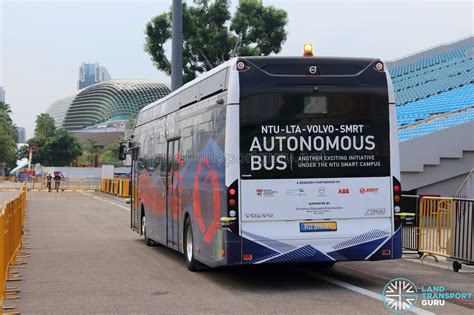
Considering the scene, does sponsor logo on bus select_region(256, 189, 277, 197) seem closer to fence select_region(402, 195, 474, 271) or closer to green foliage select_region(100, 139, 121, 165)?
fence select_region(402, 195, 474, 271)

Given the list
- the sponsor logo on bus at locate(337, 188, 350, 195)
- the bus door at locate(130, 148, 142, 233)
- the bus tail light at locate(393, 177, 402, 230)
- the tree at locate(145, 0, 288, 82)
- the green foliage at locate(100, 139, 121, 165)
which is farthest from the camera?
the green foliage at locate(100, 139, 121, 165)

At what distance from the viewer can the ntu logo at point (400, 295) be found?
897cm

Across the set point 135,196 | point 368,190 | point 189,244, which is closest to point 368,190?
point 368,190

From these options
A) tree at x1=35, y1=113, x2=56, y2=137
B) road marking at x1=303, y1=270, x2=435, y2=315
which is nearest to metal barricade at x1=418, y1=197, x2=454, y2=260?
road marking at x1=303, y1=270, x2=435, y2=315

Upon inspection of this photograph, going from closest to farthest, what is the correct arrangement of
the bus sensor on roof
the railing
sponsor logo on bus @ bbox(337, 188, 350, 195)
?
sponsor logo on bus @ bbox(337, 188, 350, 195), the bus sensor on roof, the railing

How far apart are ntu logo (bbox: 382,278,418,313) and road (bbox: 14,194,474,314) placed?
13 centimetres

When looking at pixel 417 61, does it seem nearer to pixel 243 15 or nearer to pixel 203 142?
pixel 243 15

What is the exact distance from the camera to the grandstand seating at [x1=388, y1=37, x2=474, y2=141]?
26.8 m

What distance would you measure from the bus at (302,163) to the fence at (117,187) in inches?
1575

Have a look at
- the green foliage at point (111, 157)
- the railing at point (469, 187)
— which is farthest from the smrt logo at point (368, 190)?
the green foliage at point (111, 157)

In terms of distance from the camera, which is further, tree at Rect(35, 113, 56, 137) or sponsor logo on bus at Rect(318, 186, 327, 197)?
tree at Rect(35, 113, 56, 137)

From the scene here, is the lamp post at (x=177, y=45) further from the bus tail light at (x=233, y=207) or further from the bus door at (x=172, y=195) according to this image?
the bus tail light at (x=233, y=207)

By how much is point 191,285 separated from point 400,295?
3.11m

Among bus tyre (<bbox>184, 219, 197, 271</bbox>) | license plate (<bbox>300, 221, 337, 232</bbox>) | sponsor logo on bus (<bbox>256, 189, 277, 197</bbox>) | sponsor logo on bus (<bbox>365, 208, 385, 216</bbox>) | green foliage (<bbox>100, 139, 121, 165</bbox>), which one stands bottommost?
bus tyre (<bbox>184, 219, 197, 271</bbox>)
